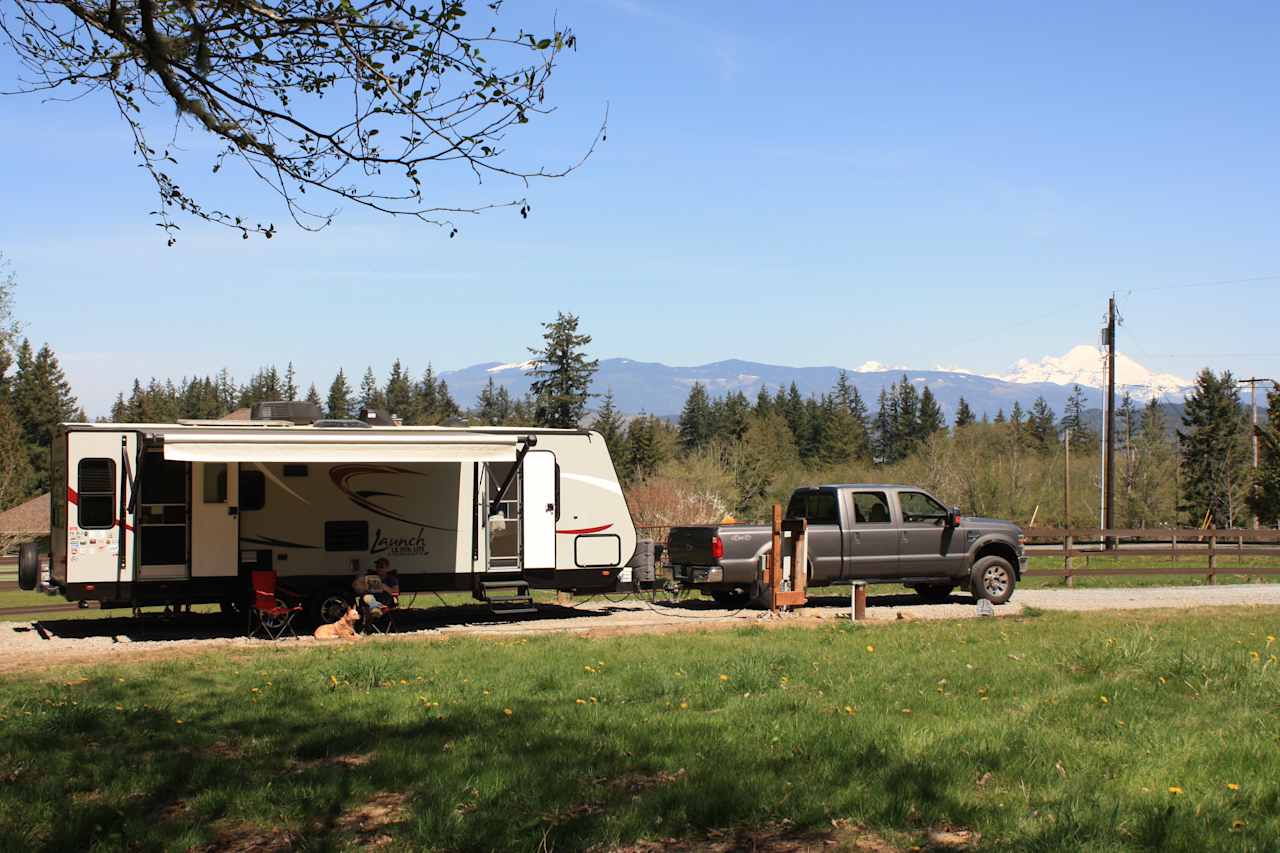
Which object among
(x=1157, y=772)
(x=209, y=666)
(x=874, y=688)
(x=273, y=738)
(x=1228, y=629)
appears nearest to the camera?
(x=1157, y=772)

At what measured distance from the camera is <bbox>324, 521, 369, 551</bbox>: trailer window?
15336 millimetres

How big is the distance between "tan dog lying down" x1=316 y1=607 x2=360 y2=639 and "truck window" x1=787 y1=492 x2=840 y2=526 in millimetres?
6801

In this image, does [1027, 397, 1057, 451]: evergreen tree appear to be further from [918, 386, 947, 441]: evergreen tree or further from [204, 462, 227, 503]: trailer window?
[204, 462, 227, 503]: trailer window

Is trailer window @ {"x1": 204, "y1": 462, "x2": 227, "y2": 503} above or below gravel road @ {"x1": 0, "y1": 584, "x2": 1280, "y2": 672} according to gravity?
above

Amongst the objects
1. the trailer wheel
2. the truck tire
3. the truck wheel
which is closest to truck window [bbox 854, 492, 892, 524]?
the truck tire

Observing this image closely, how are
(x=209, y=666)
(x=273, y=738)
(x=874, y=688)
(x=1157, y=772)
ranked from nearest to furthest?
(x=1157, y=772)
(x=273, y=738)
(x=874, y=688)
(x=209, y=666)

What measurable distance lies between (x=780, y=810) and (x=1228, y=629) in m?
9.06

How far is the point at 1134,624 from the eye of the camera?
13.4m

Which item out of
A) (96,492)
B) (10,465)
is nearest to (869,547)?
(96,492)

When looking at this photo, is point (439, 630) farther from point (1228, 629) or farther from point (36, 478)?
point (36, 478)

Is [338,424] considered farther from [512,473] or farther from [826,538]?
[826,538]

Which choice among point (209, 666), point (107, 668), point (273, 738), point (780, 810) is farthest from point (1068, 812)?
point (107, 668)

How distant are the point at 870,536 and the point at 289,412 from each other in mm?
8547

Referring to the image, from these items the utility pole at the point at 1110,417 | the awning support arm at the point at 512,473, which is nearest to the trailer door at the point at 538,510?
the awning support arm at the point at 512,473
